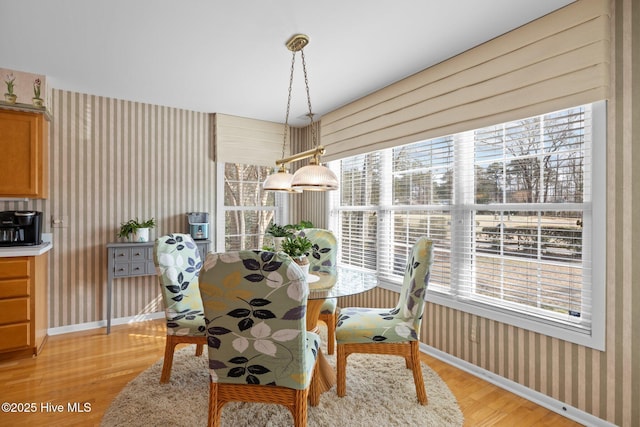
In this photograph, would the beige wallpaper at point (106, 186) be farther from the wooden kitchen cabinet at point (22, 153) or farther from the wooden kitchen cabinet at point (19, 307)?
the wooden kitchen cabinet at point (19, 307)

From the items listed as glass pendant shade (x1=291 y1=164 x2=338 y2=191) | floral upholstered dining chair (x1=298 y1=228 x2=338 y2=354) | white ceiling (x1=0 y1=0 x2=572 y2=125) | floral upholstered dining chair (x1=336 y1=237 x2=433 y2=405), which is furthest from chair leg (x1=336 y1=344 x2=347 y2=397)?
white ceiling (x1=0 y1=0 x2=572 y2=125)

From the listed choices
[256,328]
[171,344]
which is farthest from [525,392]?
[171,344]

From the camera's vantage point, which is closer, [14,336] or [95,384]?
[95,384]

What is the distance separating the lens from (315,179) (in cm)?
215

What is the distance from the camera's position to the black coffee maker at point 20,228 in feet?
9.56

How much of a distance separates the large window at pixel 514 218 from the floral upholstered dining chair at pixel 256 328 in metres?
1.71

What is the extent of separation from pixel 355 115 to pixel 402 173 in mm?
910

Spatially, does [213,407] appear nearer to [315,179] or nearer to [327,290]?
[327,290]

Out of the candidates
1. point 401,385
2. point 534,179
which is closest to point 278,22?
point 534,179

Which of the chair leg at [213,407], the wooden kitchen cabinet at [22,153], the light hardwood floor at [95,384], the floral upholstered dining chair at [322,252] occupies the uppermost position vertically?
the wooden kitchen cabinet at [22,153]

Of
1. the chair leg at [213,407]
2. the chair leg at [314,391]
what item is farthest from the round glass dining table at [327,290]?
the chair leg at [213,407]

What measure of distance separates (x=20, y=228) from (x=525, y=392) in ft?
14.3

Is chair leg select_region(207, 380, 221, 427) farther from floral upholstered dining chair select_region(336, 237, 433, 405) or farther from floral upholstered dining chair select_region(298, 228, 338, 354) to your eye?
floral upholstered dining chair select_region(298, 228, 338, 354)

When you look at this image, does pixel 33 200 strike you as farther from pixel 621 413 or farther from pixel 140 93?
pixel 621 413
